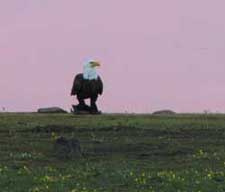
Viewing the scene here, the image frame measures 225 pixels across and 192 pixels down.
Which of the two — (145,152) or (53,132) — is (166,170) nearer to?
(145,152)

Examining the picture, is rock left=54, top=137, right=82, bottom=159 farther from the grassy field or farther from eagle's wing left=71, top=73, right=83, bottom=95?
eagle's wing left=71, top=73, right=83, bottom=95

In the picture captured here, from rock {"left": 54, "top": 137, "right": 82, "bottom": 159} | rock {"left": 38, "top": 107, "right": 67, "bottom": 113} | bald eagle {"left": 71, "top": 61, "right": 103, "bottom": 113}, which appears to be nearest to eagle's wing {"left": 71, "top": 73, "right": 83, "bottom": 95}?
bald eagle {"left": 71, "top": 61, "right": 103, "bottom": 113}

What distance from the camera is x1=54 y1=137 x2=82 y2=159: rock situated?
22708 mm

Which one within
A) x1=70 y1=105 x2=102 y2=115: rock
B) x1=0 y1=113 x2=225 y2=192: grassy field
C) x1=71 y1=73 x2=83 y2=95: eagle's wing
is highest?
x1=71 y1=73 x2=83 y2=95: eagle's wing

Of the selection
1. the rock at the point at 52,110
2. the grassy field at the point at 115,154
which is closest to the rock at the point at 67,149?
the grassy field at the point at 115,154

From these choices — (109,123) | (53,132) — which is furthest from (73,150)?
(109,123)

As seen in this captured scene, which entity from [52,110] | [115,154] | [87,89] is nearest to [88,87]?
[87,89]

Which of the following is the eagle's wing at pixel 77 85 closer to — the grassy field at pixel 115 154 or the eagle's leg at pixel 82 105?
the eagle's leg at pixel 82 105

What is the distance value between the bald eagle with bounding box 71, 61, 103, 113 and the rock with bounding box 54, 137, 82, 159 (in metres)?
13.1

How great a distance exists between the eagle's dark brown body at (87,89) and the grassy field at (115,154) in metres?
2.27

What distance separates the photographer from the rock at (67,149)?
2271cm

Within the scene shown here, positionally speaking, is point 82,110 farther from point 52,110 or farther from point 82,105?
point 52,110

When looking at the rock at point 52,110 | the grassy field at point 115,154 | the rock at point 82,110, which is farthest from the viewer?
the rock at point 52,110

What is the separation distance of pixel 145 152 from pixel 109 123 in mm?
6712
